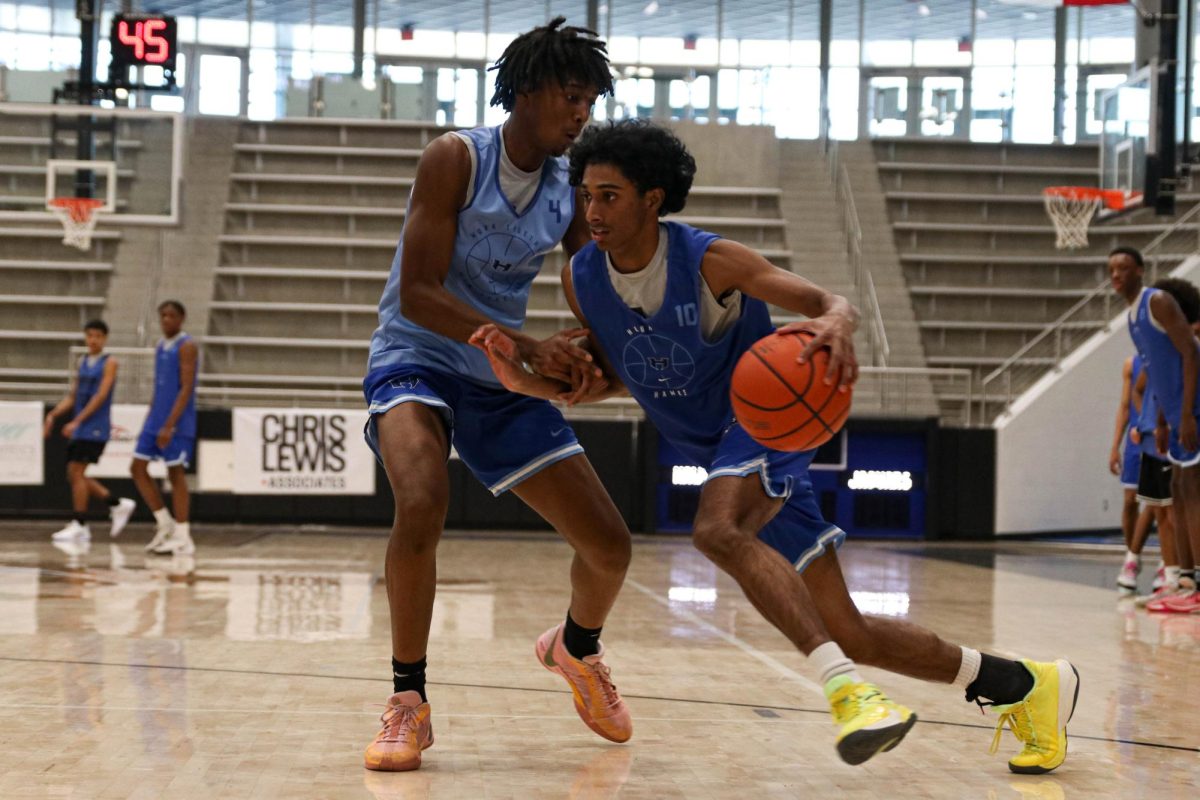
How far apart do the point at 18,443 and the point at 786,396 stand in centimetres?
1115

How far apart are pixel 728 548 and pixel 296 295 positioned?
48.0 ft

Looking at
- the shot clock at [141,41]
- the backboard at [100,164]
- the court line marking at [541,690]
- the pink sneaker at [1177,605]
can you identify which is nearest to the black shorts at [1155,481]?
the pink sneaker at [1177,605]

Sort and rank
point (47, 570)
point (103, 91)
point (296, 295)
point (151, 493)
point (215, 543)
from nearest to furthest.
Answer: point (47, 570) → point (151, 493) → point (215, 543) → point (103, 91) → point (296, 295)

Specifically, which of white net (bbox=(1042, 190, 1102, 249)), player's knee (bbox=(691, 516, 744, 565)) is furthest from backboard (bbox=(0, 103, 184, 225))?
player's knee (bbox=(691, 516, 744, 565))

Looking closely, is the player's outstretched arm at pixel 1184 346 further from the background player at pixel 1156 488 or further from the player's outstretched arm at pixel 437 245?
the player's outstretched arm at pixel 437 245

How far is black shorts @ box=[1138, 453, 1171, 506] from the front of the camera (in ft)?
25.5

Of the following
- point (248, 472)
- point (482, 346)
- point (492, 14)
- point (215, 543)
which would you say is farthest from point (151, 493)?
point (492, 14)

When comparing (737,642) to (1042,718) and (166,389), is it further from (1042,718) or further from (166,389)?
(166,389)

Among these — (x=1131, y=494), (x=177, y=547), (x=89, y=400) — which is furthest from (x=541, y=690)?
(x=89, y=400)

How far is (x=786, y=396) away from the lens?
9.46ft

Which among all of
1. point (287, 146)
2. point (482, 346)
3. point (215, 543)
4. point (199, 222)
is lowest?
point (215, 543)

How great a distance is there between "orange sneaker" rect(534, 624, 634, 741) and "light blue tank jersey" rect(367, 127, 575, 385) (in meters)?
0.79

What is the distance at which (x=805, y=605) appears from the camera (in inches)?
114

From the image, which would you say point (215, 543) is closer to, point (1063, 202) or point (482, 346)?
point (482, 346)
